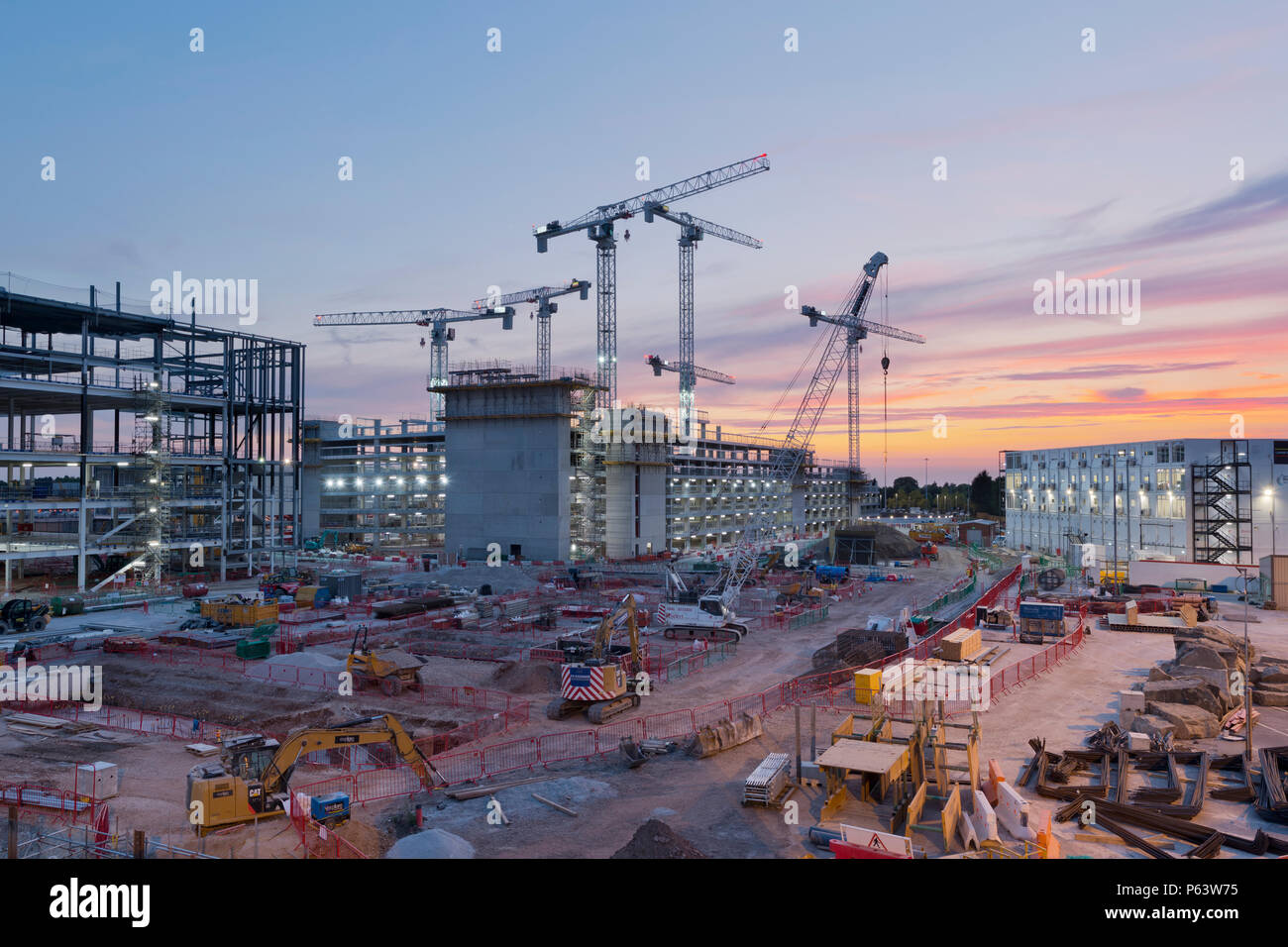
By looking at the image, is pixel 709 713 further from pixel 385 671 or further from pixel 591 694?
pixel 385 671

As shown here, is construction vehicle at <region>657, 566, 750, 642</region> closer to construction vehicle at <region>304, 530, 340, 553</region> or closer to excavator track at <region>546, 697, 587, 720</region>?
excavator track at <region>546, 697, 587, 720</region>

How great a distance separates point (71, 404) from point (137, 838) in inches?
2826

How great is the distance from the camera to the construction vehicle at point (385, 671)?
106 ft

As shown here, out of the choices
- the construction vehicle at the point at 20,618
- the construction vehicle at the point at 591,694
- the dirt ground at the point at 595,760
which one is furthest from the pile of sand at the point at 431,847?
the construction vehicle at the point at 20,618

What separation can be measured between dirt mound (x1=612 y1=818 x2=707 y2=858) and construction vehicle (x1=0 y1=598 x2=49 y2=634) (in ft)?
144

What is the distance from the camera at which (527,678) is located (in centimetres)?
3353

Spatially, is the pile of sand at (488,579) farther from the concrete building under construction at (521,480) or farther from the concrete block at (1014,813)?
the concrete block at (1014,813)

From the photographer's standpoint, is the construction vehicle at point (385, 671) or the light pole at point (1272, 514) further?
the light pole at point (1272, 514)

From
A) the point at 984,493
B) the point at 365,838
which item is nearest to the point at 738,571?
the point at 365,838

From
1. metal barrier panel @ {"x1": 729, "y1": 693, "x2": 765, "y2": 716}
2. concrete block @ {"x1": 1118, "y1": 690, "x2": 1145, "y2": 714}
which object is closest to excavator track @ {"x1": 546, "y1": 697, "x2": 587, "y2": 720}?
metal barrier panel @ {"x1": 729, "y1": 693, "x2": 765, "y2": 716}

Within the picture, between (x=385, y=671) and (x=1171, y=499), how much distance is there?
243 feet

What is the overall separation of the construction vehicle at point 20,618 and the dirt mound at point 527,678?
28822mm

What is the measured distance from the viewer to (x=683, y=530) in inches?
4156
